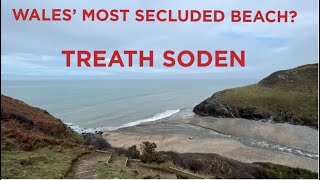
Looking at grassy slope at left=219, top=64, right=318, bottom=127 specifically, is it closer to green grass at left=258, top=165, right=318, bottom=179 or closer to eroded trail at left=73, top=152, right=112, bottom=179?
green grass at left=258, top=165, right=318, bottom=179

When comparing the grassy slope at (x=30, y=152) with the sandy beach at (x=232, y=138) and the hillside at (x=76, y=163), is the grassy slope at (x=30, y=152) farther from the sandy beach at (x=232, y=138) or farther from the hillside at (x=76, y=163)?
the sandy beach at (x=232, y=138)

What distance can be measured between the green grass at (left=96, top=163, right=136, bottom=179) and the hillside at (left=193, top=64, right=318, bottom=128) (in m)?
50.5

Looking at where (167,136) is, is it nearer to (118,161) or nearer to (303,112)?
(118,161)

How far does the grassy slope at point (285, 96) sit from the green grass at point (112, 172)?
50.9 m

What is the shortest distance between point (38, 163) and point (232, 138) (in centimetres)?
3508

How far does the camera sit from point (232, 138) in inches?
1833

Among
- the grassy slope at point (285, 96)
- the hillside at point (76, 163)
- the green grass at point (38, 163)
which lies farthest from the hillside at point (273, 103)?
the green grass at point (38, 163)

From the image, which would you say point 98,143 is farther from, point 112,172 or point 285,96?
point 285,96

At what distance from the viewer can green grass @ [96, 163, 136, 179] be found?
1405 cm

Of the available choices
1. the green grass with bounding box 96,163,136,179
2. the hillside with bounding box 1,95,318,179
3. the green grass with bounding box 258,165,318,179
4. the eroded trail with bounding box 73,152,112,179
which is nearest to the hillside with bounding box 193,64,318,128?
the green grass with bounding box 258,165,318,179

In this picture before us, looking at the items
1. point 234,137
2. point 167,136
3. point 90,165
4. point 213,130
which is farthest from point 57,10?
point 213,130

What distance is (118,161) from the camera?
18.6m

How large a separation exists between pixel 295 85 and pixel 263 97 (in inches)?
674

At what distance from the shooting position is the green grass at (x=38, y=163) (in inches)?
514
